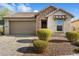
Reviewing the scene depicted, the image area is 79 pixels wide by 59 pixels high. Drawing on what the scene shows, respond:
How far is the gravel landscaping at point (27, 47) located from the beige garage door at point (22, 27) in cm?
16

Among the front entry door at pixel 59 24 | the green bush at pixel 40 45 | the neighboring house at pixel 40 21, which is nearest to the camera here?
the green bush at pixel 40 45

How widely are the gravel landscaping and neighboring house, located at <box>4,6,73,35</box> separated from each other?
0.62 ft

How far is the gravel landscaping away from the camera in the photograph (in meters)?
12.2

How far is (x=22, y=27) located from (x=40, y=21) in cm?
50

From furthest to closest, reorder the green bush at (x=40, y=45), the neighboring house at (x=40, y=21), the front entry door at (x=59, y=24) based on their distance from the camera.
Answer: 1. the front entry door at (x=59, y=24)
2. the neighboring house at (x=40, y=21)
3. the green bush at (x=40, y=45)

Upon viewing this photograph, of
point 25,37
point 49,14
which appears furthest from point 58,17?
point 25,37

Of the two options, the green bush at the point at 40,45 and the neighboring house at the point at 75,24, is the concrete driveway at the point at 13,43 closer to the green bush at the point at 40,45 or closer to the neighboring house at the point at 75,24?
the green bush at the point at 40,45

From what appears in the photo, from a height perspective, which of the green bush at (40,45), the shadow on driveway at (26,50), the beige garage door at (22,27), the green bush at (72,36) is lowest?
the shadow on driveway at (26,50)

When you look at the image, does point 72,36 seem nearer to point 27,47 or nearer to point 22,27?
point 27,47

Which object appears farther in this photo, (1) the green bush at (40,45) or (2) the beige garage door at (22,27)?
(2) the beige garage door at (22,27)

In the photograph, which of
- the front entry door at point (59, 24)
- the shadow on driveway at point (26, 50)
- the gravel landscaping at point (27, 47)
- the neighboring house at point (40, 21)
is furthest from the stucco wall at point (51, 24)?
the shadow on driveway at point (26, 50)

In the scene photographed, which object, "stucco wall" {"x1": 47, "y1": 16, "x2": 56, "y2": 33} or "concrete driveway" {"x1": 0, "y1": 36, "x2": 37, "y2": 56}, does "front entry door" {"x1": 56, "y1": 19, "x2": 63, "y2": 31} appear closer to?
"stucco wall" {"x1": 47, "y1": 16, "x2": 56, "y2": 33}

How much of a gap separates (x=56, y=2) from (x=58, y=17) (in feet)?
1.28

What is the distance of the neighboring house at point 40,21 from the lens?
1227 cm
